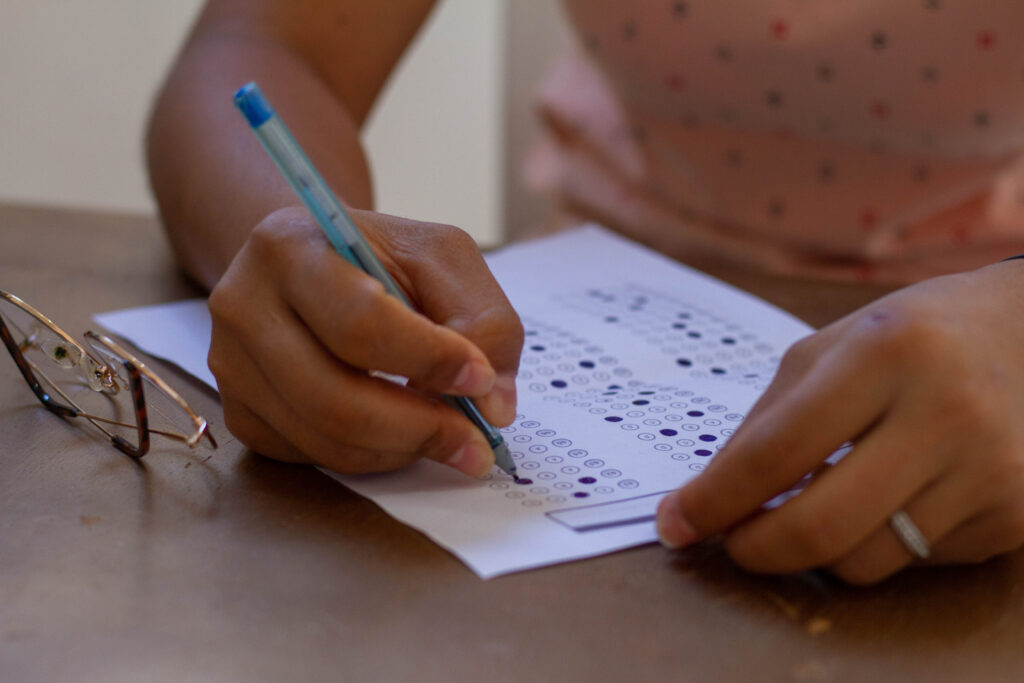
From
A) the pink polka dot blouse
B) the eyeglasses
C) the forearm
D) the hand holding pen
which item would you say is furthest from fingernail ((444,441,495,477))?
the pink polka dot blouse

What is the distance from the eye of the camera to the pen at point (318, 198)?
419 mm

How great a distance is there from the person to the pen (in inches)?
0.5

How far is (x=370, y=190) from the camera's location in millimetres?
828

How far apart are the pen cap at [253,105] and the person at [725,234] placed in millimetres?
60

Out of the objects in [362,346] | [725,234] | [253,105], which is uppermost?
[253,105]

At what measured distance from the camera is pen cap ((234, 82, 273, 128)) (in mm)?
411

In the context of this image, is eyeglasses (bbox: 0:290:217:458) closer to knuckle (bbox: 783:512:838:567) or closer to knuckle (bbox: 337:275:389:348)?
knuckle (bbox: 337:275:389:348)

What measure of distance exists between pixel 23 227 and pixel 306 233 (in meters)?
0.57

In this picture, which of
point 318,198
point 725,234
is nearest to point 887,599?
point 318,198

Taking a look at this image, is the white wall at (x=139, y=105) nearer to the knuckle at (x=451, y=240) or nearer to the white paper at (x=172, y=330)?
the white paper at (x=172, y=330)

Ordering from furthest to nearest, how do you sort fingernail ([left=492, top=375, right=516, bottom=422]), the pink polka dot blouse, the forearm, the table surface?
the pink polka dot blouse < the forearm < fingernail ([left=492, top=375, right=516, bottom=422]) < the table surface

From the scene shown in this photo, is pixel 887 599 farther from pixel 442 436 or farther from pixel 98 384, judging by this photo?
pixel 98 384

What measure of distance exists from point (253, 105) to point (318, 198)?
0.05 metres

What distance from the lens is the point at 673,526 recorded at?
421 millimetres
